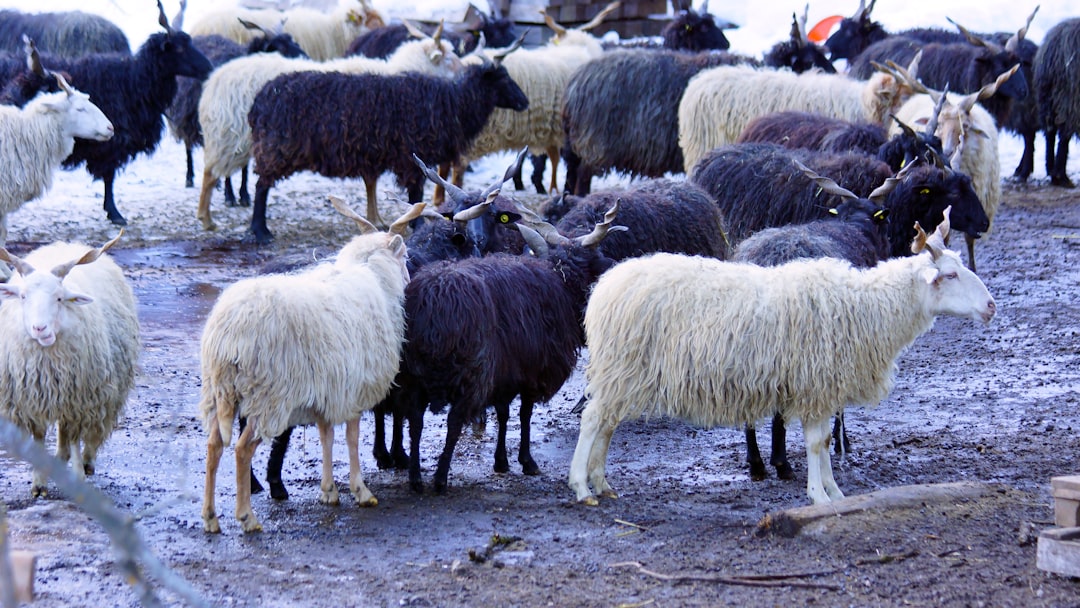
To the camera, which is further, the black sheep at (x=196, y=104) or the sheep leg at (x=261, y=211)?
the black sheep at (x=196, y=104)

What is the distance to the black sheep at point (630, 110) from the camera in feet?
39.2

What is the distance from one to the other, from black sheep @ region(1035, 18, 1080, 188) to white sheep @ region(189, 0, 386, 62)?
8.58 m

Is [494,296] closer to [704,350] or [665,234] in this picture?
[704,350]

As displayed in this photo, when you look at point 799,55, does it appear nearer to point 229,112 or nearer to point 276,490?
point 229,112

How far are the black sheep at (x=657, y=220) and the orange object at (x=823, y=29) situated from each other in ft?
36.0

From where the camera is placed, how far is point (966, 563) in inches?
174

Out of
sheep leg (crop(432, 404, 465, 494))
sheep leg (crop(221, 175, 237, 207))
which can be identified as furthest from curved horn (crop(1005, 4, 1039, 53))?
sheep leg (crop(432, 404, 465, 494))

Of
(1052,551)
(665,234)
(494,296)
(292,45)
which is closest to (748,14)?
(292,45)

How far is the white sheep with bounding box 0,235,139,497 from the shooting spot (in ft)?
17.3

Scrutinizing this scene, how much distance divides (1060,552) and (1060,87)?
34.9 feet

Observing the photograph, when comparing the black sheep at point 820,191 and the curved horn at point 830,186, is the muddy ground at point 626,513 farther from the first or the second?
the curved horn at point 830,186

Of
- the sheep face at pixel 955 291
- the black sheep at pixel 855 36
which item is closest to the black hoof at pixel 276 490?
the sheep face at pixel 955 291

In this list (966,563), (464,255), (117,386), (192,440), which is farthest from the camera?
(464,255)

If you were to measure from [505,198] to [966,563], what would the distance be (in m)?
3.71
